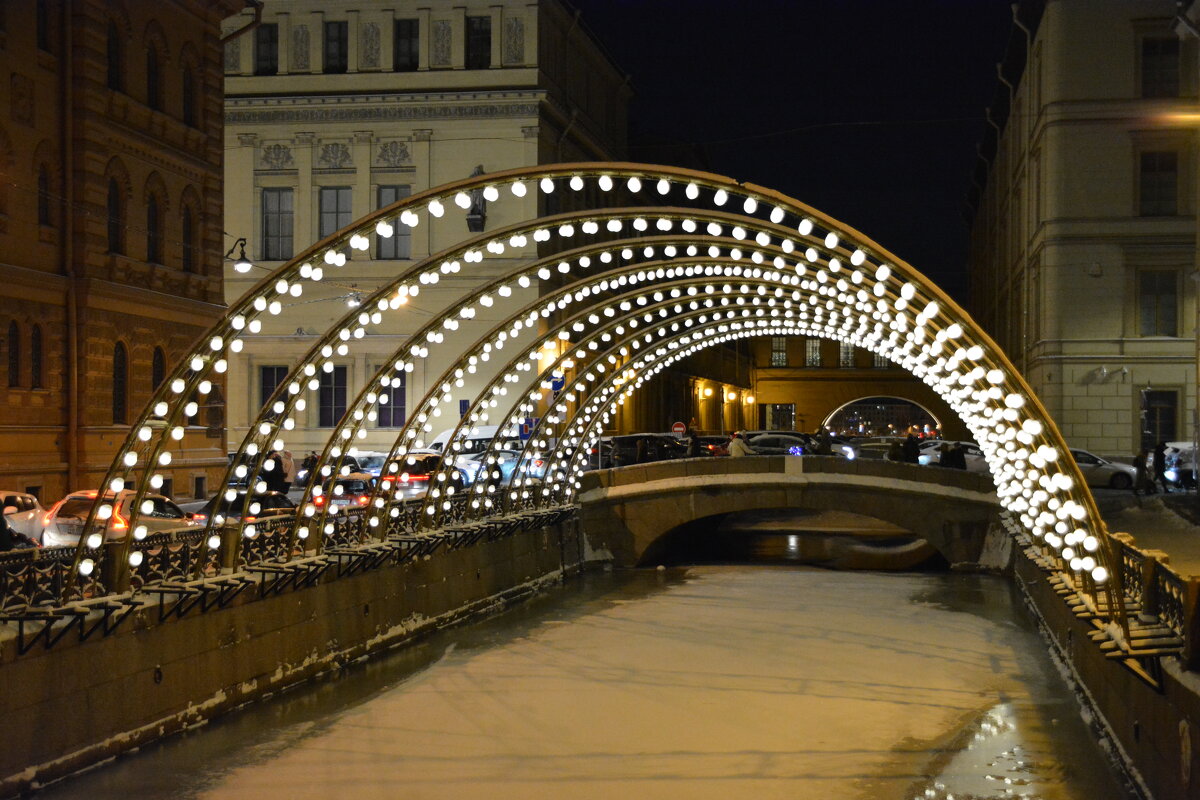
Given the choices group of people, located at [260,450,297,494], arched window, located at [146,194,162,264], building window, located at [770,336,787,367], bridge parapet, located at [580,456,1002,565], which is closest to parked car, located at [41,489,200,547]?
group of people, located at [260,450,297,494]

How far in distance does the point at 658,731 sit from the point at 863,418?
501 ft

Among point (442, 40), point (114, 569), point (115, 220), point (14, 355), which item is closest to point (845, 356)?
point (442, 40)

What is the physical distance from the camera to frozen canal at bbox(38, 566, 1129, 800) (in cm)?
1499

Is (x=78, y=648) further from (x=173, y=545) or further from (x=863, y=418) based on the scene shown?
(x=863, y=418)

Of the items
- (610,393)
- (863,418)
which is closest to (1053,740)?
(610,393)

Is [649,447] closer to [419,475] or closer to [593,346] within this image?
[419,475]

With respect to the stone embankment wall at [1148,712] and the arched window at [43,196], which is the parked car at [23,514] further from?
the stone embankment wall at [1148,712]

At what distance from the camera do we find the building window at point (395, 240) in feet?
163

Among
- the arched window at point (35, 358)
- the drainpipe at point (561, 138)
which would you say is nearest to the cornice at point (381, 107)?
the drainpipe at point (561, 138)

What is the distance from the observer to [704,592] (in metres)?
31.4

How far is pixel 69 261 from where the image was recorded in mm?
31078

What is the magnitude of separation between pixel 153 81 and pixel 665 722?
76.0ft

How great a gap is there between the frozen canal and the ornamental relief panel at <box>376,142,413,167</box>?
25630 millimetres

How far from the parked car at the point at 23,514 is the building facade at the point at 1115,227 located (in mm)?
27718
